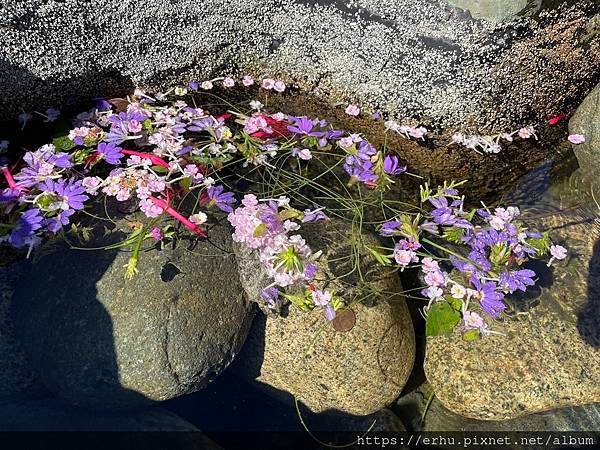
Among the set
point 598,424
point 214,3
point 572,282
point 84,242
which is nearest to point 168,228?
point 84,242

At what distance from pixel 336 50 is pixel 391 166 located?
0.69 m

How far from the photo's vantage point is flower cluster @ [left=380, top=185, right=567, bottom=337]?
2801 millimetres

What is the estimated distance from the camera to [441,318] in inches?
109

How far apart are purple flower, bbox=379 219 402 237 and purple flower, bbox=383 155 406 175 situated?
294 mm

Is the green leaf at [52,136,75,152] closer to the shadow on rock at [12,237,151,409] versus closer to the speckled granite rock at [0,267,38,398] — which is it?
the shadow on rock at [12,237,151,409]

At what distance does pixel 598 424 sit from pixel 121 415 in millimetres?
2487

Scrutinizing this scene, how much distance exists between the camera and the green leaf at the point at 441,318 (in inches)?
110

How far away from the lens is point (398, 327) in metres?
2.87

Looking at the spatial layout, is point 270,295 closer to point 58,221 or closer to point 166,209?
point 166,209

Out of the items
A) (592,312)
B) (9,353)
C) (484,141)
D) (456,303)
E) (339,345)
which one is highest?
(484,141)

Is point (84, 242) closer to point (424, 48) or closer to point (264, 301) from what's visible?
point (264, 301)

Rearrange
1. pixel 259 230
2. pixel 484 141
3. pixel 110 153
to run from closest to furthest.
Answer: pixel 259 230, pixel 110 153, pixel 484 141

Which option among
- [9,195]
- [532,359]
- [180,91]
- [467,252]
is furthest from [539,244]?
[9,195]

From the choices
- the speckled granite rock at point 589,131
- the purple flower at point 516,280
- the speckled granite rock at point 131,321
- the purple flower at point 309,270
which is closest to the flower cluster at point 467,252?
the purple flower at point 516,280
